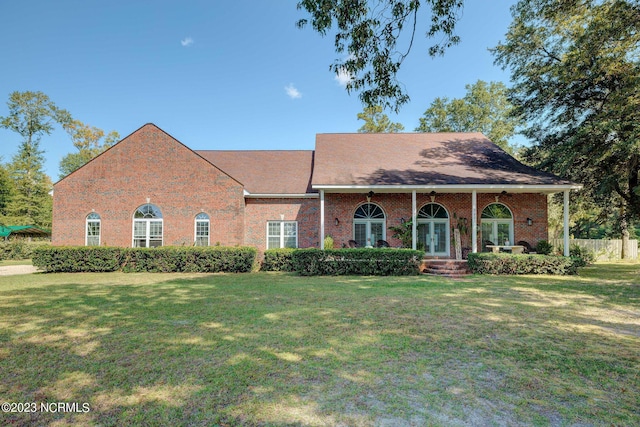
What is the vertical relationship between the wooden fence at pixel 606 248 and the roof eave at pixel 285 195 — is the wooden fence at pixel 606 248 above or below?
below

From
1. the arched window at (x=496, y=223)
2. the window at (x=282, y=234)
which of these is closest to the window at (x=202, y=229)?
the window at (x=282, y=234)

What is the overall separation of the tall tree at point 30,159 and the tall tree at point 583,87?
4168cm

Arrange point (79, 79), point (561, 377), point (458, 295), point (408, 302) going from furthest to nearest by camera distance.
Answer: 1. point (79, 79)
2. point (458, 295)
3. point (408, 302)
4. point (561, 377)

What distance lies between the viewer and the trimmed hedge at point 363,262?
12.6m

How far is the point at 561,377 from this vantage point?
3.61m

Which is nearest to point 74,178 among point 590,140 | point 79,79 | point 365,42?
point 79,79

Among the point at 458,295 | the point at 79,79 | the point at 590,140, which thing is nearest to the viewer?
the point at 458,295

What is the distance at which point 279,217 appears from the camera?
16.9 metres

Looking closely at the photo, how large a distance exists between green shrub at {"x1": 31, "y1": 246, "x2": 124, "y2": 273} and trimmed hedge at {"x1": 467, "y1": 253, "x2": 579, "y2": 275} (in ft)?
50.6

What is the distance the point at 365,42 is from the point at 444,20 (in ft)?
5.39

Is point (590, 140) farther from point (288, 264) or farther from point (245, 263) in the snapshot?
point (245, 263)

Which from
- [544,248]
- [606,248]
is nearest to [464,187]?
[544,248]

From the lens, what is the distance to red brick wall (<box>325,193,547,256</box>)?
52.7ft

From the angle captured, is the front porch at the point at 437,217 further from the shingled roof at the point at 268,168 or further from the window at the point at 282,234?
the shingled roof at the point at 268,168
